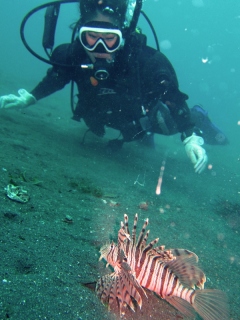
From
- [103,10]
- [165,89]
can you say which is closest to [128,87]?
[165,89]

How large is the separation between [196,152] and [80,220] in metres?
3.60

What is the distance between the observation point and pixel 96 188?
174 inches

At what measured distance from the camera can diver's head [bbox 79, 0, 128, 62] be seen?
486 centimetres

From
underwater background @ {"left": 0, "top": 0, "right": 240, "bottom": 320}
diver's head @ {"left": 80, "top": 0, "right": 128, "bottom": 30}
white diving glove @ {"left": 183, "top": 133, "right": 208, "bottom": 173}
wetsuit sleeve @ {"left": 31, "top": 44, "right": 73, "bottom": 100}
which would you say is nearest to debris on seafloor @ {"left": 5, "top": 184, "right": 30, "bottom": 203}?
underwater background @ {"left": 0, "top": 0, "right": 240, "bottom": 320}

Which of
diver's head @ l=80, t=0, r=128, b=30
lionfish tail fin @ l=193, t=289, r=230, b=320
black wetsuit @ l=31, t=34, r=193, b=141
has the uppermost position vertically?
diver's head @ l=80, t=0, r=128, b=30

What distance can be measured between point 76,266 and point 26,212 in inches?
40.9

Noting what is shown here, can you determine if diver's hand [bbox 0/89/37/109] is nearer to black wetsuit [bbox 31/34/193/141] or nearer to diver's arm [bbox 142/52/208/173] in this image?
black wetsuit [bbox 31/34/193/141]

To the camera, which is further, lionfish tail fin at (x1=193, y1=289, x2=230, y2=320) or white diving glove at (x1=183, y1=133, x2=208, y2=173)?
white diving glove at (x1=183, y1=133, x2=208, y2=173)

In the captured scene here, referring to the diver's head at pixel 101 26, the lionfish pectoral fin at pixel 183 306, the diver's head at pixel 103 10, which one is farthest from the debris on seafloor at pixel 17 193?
the diver's head at pixel 103 10

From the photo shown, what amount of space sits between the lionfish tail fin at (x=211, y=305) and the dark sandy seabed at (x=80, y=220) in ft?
1.21

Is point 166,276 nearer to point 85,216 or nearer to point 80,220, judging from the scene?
point 80,220

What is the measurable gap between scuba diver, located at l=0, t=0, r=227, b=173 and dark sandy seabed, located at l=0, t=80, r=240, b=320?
3.56 ft

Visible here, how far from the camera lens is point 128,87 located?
5.75 metres

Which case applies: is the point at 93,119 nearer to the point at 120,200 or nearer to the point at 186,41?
the point at 120,200
